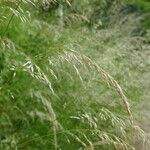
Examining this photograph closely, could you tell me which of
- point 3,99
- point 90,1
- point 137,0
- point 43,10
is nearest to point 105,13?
point 90,1

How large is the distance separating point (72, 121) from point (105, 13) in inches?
86.7

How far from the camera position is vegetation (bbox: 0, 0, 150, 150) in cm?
319

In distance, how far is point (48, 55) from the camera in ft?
10.2

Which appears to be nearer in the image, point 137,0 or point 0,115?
point 0,115

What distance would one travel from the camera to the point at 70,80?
4051 mm

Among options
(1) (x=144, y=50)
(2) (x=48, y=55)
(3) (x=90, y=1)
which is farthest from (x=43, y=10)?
(2) (x=48, y=55)

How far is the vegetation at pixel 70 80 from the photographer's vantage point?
3.19 metres

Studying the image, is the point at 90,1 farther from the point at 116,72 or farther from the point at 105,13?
the point at 116,72

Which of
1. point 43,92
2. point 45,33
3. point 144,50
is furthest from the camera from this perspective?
point 144,50

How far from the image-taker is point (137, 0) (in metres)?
9.54

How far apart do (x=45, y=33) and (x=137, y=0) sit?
17.3ft

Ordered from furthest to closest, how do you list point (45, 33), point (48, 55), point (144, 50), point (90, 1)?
point (90, 1) → point (144, 50) → point (45, 33) → point (48, 55)

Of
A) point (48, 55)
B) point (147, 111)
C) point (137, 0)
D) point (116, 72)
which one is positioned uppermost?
point (48, 55)

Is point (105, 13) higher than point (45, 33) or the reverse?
the reverse
